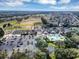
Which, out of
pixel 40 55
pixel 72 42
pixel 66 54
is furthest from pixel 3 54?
pixel 72 42

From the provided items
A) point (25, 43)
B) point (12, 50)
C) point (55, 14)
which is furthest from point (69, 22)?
point (12, 50)

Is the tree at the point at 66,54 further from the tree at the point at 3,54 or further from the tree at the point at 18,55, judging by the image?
the tree at the point at 3,54

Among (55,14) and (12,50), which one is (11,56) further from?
(55,14)

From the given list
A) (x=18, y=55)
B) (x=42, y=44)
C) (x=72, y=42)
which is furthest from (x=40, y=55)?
(x=72, y=42)

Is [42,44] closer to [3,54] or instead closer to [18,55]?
[18,55]

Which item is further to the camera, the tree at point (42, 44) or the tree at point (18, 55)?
the tree at point (42, 44)

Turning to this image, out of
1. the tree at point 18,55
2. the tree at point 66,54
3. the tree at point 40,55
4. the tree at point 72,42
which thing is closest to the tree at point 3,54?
the tree at point 18,55

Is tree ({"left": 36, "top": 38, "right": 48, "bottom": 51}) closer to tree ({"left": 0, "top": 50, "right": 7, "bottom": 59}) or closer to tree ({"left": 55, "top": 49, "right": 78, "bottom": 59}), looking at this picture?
tree ({"left": 55, "top": 49, "right": 78, "bottom": 59})

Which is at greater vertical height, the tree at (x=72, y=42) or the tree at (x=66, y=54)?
the tree at (x=72, y=42)

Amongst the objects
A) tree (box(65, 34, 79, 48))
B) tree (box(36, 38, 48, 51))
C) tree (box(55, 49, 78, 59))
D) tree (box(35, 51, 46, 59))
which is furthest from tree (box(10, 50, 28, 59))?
tree (box(65, 34, 79, 48))

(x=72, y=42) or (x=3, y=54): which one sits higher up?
(x=72, y=42)

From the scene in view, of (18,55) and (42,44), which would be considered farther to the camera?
(42,44)

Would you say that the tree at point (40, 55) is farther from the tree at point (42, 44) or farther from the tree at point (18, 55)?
the tree at point (18, 55)
